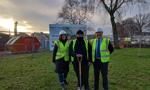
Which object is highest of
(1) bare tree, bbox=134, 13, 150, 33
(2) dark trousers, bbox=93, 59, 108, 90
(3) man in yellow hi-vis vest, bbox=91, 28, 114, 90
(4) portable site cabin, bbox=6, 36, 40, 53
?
(1) bare tree, bbox=134, 13, 150, 33

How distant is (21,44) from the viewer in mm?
35000

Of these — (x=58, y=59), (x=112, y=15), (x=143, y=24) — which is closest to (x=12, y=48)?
(x=112, y=15)

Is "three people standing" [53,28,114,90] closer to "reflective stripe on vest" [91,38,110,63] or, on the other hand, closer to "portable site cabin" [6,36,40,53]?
"reflective stripe on vest" [91,38,110,63]

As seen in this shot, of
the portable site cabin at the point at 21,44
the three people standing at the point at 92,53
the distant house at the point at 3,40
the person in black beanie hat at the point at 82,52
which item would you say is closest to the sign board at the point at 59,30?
the three people standing at the point at 92,53

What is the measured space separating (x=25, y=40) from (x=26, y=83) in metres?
22.3

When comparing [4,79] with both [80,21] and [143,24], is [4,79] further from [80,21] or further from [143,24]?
[143,24]

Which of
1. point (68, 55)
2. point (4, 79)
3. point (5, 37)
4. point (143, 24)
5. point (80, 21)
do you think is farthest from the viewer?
point (143, 24)

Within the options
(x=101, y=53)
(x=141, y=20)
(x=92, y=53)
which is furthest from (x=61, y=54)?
(x=141, y=20)

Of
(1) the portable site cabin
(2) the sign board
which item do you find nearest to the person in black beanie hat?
(2) the sign board

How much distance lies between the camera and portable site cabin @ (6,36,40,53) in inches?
1347

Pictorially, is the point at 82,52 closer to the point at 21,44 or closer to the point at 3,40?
the point at 21,44

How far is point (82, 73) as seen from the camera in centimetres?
1069

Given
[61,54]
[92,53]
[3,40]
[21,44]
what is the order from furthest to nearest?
[3,40] < [21,44] < [61,54] < [92,53]

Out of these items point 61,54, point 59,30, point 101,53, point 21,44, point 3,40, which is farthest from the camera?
point 3,40
